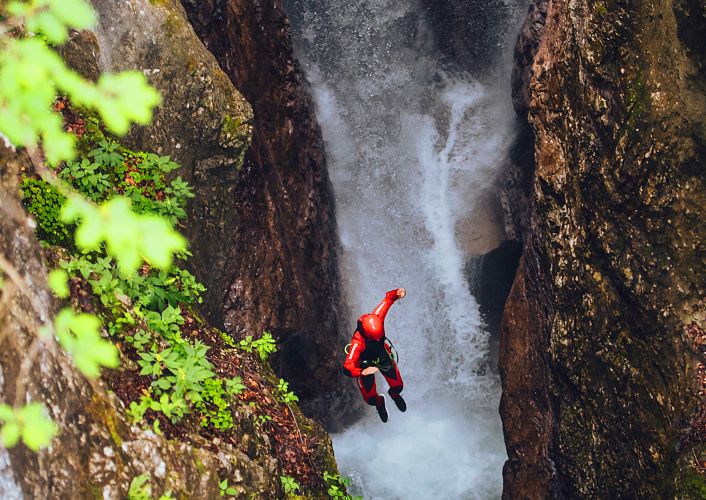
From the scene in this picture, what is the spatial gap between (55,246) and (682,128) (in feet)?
22.5

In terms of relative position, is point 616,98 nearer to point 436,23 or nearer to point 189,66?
point 189,66

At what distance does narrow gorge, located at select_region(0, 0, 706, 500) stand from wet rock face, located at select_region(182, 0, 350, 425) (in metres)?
0.06

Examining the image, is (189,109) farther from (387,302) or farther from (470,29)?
(470,29)

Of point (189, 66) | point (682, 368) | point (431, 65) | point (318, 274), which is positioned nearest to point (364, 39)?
point (431, 65)

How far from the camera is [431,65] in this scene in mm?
15758

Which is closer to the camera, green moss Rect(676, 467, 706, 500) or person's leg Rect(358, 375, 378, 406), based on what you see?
green moss Rect(676, 467, 706, 500)

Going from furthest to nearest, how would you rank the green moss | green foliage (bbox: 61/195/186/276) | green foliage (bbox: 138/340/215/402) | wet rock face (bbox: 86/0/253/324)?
wet rock face (bbox: 86/0/253/324)
the green moss
green foliage (bbox: 138/340/215/402)
green foliage (bbox: 61/195/186/276)

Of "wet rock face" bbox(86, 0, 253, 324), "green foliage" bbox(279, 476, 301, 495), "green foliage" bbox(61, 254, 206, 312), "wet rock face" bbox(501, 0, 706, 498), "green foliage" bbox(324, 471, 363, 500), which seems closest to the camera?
"green foliage" bbox(61, 254, 206, 312)

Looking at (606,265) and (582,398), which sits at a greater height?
(606,265)

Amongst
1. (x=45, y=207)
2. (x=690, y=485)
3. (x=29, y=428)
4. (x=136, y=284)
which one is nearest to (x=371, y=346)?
(x=136, y=284)

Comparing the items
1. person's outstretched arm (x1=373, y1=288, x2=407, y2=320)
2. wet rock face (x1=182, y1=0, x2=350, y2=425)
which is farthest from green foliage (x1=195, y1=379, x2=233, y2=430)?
person's outstretched arm (x1=373, y1=288, x2=407, y2=320)

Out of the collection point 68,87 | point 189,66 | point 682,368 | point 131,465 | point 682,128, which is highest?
point 189,66

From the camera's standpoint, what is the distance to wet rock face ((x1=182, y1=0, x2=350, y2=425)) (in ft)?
33.0

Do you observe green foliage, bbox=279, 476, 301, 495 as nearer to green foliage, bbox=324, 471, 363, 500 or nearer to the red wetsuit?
green foliage, bbox=324, 471, 363, 500
